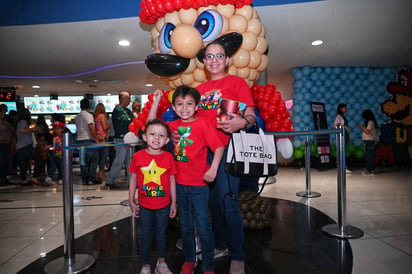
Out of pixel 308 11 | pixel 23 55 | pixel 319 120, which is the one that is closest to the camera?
pixel 308 11

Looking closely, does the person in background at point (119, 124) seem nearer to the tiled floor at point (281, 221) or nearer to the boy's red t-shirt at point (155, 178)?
the tiled floor at point (281, 221)

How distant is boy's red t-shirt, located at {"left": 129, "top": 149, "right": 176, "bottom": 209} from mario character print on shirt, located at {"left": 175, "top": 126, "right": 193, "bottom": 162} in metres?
0.09

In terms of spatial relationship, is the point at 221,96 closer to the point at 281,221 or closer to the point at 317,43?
the point at 281,221

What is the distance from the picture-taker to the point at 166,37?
2266 millimetres

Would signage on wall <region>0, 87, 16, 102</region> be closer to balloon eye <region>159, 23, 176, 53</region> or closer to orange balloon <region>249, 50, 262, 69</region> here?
balloon eye <region>159, 23, 176, 53</region>

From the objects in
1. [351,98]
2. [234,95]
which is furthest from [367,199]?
[351,98]

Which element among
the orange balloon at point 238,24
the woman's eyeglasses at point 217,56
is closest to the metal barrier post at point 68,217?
the woman's eyeglasses at point 217,56

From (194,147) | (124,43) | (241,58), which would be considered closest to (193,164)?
(194,147)

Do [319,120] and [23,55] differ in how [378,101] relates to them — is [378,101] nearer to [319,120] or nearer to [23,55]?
[319,120]

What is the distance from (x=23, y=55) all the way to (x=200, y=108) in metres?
5.96

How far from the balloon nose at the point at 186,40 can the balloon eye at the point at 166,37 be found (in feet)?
0.56

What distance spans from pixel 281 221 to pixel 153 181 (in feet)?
5.46

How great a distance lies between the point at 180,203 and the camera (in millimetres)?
1669

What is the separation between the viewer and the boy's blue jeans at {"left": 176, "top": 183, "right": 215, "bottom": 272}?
1621 mm
